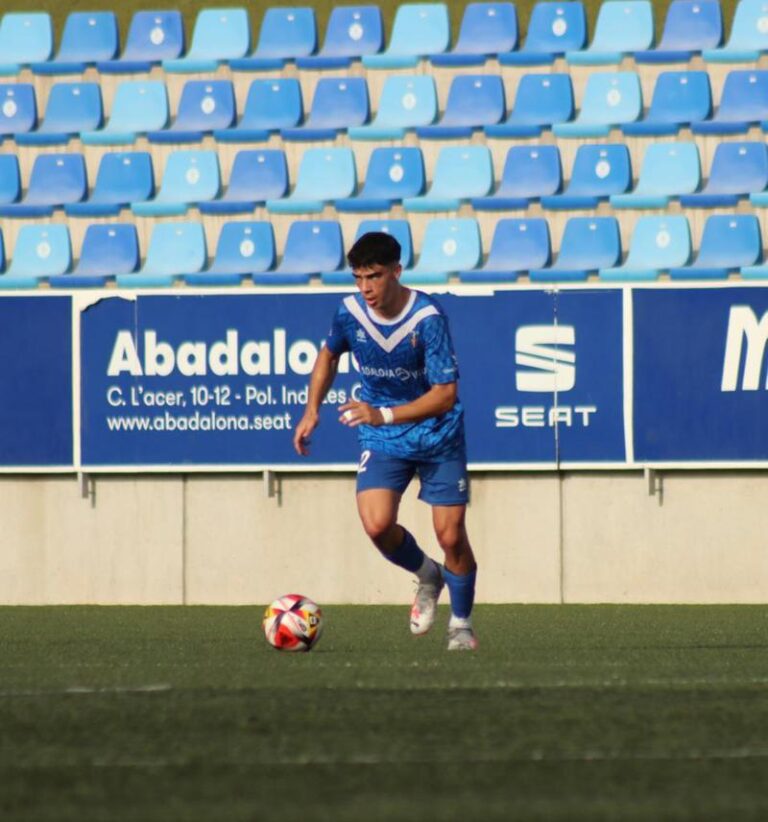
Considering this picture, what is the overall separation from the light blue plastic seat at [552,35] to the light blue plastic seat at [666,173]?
157 centimetres

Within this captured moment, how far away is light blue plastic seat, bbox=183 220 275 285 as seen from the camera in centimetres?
1509

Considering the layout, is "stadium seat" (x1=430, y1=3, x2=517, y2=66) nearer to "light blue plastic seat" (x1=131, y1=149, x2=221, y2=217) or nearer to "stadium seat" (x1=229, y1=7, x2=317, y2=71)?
"stadium seat" (x1=229, y1=7, x2=317, y2=71)

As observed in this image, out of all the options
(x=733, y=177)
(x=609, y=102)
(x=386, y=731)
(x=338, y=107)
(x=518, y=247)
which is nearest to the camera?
(x=386, y=731)

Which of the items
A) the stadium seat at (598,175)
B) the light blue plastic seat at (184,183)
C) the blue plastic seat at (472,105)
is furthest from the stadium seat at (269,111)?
the stadium seat at (598,175)

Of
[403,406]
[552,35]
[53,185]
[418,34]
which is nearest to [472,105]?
[552,35]

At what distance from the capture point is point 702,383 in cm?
1288

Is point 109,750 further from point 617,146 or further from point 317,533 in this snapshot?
point 617,146

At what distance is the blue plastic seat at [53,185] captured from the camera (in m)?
16.1

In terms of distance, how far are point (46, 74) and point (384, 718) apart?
41.8 ft

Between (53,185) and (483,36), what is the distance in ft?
13.1

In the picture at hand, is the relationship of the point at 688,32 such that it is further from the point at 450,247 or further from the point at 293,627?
the point at 293,627

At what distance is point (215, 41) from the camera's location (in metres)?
17.4

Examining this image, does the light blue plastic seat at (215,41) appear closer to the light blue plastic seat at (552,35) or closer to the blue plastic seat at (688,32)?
the light blue plastic seat at (552,35)

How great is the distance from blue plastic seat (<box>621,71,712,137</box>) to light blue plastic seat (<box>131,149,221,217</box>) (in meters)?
3.47
